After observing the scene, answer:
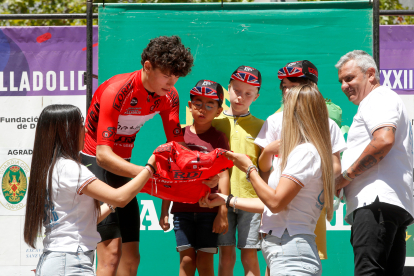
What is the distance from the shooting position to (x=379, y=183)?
2477mm

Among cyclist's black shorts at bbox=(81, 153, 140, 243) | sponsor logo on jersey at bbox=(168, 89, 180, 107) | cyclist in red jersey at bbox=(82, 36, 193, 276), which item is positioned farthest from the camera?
sponsor logo on jersey at bbox=(168, 89, 180, 107)

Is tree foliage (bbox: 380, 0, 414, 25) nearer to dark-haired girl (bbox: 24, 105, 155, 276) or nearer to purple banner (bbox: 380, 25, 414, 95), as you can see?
purple banner (bbox: 380, 25, 414, 95)

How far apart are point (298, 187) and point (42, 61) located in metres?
3.49

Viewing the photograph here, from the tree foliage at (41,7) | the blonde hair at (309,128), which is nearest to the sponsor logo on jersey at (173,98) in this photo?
the blonde hair at (309,128)

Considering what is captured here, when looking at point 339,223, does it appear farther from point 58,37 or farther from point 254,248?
point 58,37

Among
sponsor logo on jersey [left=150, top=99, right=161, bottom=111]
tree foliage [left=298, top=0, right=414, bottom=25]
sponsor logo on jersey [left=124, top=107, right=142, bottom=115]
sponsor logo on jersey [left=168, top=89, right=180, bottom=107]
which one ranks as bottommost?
sponsor logo on jersey [left=124, top=107, right=142, bottom=115]

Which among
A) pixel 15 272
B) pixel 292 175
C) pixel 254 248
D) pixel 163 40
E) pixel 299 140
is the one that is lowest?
pixel 15 272

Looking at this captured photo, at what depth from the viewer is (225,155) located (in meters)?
2.33

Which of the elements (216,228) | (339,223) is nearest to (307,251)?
(216,228)

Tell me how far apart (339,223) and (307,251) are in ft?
7.62

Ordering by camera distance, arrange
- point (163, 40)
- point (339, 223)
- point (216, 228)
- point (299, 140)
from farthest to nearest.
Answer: point (339, 223) < point (216, 228) < point (163, 40) < point (299, 140)

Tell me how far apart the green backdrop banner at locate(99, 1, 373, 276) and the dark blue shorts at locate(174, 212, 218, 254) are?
96cm

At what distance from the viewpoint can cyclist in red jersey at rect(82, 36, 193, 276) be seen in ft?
8.76

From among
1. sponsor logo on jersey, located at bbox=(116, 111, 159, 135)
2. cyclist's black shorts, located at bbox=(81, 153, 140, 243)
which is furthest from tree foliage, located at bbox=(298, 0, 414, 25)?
cyclist's black shorts, located at bbox=(81, 153, 140, 243)
